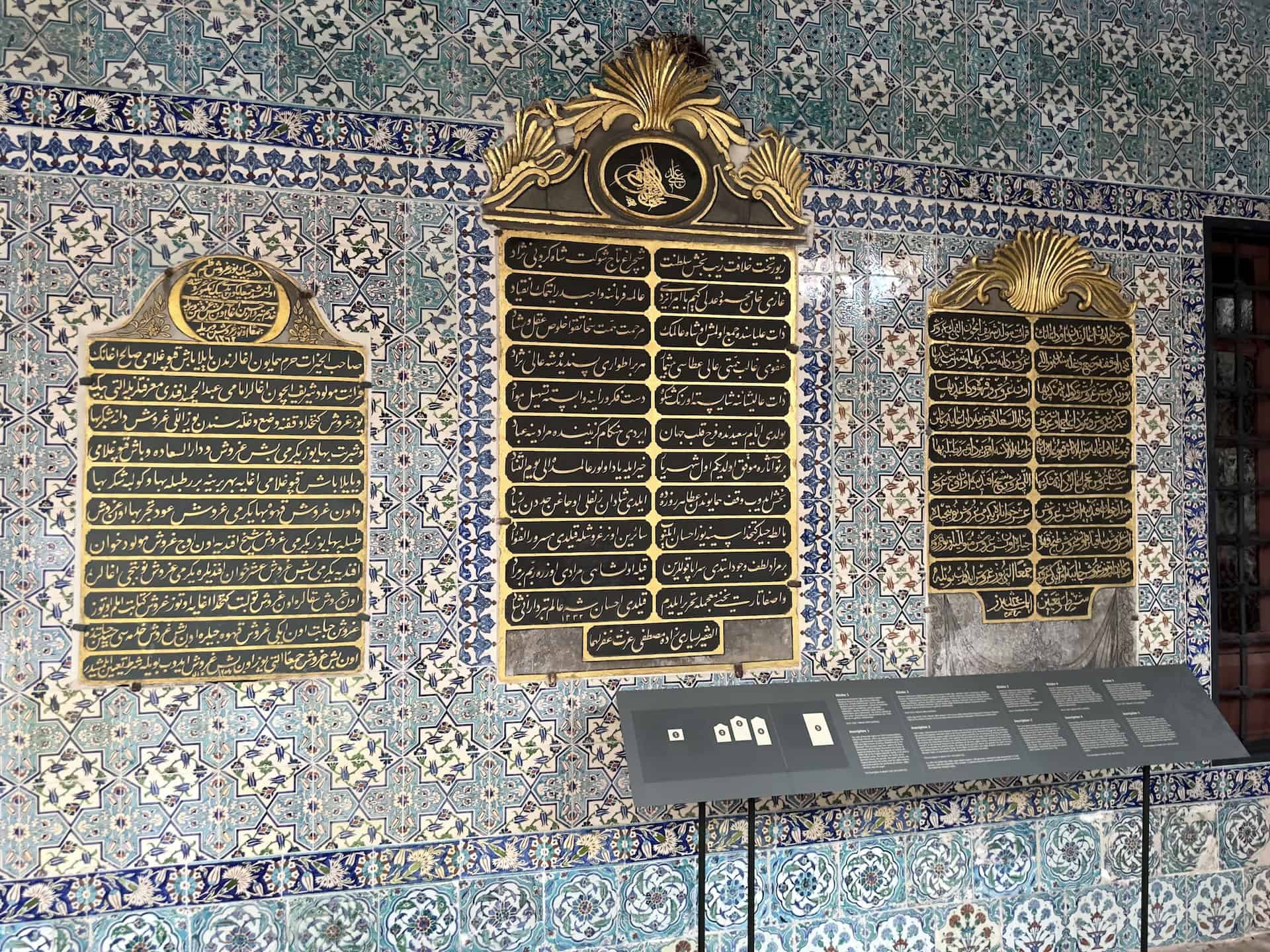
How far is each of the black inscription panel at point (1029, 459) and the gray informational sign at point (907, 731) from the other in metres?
0.34

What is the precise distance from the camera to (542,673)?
296 cm

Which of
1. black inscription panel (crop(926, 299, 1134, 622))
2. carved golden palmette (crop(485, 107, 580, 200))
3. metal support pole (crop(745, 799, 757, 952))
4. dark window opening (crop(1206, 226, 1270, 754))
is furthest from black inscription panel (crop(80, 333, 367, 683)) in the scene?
dark window opening (crop(1206, 226, 1270, 754))

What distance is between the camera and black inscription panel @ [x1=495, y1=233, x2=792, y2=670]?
2975 mm

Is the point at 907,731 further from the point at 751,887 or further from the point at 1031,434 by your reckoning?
the point at 1031,434

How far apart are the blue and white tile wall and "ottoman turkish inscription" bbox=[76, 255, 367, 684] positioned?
7cm

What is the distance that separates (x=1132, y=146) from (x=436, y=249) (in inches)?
106

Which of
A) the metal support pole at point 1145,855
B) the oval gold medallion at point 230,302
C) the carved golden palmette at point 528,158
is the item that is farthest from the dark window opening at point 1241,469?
the oval gold medallion at point 230,302

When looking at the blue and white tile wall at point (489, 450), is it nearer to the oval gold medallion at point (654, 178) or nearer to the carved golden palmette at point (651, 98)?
the carved golden palmette at point (651, 98)

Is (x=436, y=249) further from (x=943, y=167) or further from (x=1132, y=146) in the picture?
(x=1132, y=146)

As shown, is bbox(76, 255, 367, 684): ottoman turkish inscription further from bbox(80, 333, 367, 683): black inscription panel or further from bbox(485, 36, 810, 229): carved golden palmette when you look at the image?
bbox(485, 36, 810, 229): carved golden palmette

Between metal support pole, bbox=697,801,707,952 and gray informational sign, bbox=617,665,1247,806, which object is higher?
gray informational sign, bbox=617,665,1247,806

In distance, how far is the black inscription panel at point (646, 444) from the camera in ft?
9.76

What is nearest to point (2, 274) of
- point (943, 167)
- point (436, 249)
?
point (436, 249)

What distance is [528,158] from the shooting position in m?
2.99
